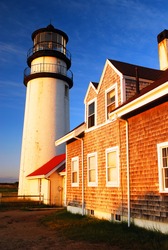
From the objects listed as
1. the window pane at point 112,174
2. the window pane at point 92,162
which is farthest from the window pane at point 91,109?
the window pane at point 112,174

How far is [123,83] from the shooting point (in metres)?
13.1

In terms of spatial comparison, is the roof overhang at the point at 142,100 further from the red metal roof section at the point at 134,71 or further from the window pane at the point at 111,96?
the red metal roof section at the point at 134,71

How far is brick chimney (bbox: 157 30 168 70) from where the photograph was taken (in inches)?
627

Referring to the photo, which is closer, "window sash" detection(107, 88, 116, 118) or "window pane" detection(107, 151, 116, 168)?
"window pane" detection(107, 151, 116, 168)

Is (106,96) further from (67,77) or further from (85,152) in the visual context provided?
(67,77)

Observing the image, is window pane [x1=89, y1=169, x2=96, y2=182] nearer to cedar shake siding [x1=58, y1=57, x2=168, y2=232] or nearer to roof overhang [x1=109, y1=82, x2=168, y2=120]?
cedar shake siding [x1=58, y1=57, x2=168, y2=232]

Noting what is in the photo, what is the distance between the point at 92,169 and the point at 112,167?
2341mm

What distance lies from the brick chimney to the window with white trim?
4.32m

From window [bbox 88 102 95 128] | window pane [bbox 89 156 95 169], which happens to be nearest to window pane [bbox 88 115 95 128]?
window [bbox 88 102 95 128]

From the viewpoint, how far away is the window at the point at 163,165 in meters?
9.81

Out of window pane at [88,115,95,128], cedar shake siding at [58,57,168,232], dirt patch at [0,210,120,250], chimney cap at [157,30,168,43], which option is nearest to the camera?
dirt patch at [0,210,120,250]

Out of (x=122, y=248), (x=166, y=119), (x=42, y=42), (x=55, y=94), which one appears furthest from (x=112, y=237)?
(x=42, y=42)

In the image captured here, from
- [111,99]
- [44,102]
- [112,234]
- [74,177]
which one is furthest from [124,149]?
[44,102]

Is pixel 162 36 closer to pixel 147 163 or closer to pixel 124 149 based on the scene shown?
pixel 124 149
